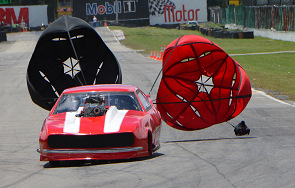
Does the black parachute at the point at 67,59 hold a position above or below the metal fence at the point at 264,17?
below

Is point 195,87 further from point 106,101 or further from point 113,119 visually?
point 113,119

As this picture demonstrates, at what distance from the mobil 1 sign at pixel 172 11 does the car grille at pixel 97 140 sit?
265 feet

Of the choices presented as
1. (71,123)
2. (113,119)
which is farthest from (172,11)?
(71,123)

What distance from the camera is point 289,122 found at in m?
12.0

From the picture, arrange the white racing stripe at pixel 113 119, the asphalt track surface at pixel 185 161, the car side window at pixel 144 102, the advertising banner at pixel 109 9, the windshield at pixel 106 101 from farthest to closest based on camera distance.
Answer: the advertising banner at pixel 109 9 < the car side window at pixel 144 102 < the windshield at pixel 106 101 < the white racing stripe at pixel 113 119 < the asphalt track surface at pixel 185 161

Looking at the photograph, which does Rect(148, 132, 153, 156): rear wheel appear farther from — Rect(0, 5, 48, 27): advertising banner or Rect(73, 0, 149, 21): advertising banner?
Rect(0, 5, 48, 27): advertising banner

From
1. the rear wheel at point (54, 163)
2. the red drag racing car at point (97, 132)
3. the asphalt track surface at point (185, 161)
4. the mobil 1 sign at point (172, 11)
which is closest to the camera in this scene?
the asphalt track surface at point (185, 161)

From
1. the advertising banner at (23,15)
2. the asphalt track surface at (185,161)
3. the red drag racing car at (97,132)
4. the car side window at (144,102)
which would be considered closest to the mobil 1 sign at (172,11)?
the advertising banner at (23,15)

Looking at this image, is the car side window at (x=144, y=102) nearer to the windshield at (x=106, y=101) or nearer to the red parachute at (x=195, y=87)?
the windshield at (x=106, y=101)

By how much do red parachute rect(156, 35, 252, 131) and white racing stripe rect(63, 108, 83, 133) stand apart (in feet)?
14.8

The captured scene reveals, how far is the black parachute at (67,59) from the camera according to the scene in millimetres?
14133

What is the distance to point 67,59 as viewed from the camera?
14.8m

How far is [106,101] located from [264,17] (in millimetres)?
47512

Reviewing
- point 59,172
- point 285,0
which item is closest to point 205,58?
point 59,172
